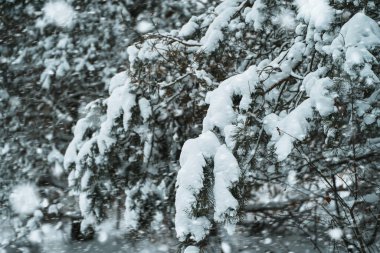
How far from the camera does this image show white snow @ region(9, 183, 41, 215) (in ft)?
24.0

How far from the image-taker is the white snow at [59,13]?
24.7ft

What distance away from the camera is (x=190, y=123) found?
215 inches

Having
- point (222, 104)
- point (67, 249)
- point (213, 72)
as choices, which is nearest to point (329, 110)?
point (222, 104)

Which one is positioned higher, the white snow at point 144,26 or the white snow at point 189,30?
the white snow at point 144,26

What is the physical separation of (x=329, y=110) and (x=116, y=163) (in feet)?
8.39

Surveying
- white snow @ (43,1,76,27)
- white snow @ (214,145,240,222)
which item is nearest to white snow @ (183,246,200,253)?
white snow @ (214,145,240,222)

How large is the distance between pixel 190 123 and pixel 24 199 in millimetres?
3679

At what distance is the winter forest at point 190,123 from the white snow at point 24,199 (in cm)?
2

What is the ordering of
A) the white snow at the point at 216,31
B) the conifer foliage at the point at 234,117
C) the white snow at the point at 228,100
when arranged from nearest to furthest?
the conifer foliage at the point at 234,117
the white snow at the point at 228,100
the white snow at the point at 216,31

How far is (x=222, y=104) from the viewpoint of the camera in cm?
315

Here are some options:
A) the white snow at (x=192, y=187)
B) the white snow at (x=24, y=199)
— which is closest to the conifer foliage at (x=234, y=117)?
the white snow at (x=192, y=187)

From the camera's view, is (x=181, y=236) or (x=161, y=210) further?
(x=161, y=210)

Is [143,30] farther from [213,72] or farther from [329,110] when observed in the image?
[329,110]

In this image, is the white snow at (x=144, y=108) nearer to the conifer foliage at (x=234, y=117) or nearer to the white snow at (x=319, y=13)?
the conifer foliage at (x=234, y=117)
